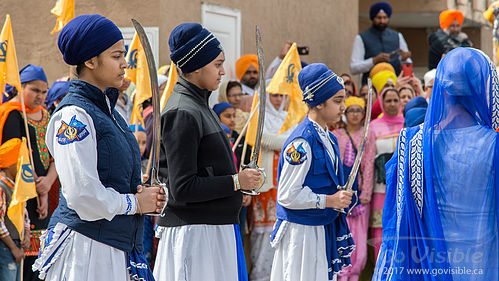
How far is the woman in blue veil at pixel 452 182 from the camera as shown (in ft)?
12.1

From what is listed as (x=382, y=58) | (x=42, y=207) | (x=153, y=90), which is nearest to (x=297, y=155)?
(x=153, y=90)

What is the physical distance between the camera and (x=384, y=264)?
3.95 m

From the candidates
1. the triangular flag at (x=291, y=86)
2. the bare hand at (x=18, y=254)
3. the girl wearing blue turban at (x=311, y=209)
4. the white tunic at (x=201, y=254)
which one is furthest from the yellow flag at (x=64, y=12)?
the white tunic at (x=201, y=254)

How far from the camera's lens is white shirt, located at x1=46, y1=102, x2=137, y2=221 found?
3.19m

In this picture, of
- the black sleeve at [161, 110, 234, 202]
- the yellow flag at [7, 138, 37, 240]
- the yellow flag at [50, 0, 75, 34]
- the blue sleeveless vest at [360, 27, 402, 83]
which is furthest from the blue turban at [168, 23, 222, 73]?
the blue sleeveless vest at [360, 27, 402, 83]

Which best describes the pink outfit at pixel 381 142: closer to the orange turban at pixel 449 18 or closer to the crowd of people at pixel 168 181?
the crowd of people at pixel 168 181

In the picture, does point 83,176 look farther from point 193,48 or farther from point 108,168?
point 193,48

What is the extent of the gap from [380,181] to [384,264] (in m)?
4.23

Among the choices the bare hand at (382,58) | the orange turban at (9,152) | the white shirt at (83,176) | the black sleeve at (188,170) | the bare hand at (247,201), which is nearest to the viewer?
the white shirt at (83,176)

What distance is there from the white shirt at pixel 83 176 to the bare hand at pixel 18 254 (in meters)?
3.04

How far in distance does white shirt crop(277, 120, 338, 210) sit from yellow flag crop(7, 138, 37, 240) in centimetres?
208

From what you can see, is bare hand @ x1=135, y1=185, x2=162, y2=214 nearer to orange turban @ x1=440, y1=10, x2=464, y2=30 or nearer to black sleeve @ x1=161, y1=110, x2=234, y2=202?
black sleeve @ x1=161, y1=110, x2=234, y2=202

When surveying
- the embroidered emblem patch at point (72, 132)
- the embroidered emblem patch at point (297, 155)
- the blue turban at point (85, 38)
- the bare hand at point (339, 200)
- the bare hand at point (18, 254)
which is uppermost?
the blue turban at point (85, 38)

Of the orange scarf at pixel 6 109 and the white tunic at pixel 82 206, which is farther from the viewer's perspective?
the orange scarf at pixel 6 109
